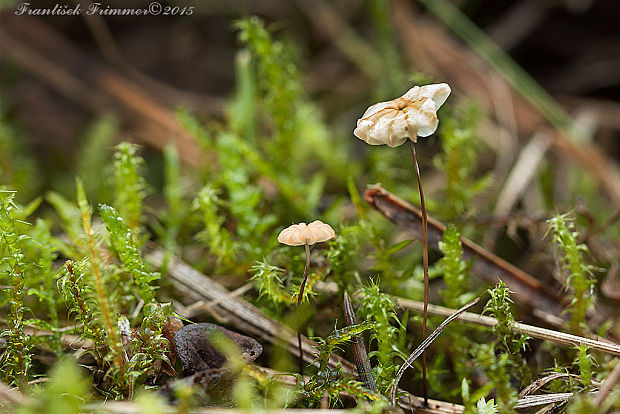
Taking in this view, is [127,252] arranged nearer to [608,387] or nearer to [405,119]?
[405,119]

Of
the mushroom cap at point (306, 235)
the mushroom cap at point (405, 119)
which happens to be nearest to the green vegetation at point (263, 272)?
the mushroom cap at point (306, 235)

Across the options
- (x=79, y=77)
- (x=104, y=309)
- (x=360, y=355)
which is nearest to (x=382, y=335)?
(x=360, y=355)

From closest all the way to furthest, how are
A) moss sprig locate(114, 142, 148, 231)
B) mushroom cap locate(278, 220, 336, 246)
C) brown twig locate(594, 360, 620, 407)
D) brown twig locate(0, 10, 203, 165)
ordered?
1. brown twig locate(594, 360, 620, 407)
2. mushroom cap locate(278, 220, 336, 246)
3. moss sprig locate(114, 142, 148, 231)
4. brown twig locate(0, 10, 203, 165)

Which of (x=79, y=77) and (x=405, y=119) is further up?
(x=79, y=77)

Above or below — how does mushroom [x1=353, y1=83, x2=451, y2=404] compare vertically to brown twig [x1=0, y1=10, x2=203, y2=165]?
below

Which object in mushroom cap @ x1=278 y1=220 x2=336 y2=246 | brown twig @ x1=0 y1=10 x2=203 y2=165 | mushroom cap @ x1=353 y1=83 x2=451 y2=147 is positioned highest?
brown twig @ x1=0 y1=10 x2=203 y2=165

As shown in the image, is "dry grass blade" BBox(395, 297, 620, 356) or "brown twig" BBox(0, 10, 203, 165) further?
"brown twig" BBox(0, 10, 203, 165)

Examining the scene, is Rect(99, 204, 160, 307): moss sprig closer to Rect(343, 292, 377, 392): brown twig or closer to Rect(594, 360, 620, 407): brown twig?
Rect(343, 292, 377, 392): brown twig

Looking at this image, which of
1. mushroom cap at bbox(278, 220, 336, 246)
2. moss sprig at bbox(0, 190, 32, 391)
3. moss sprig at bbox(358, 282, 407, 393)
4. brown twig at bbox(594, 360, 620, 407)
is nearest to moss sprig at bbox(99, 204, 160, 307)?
moss sprig at bbox(0, 190, 32, 391)
